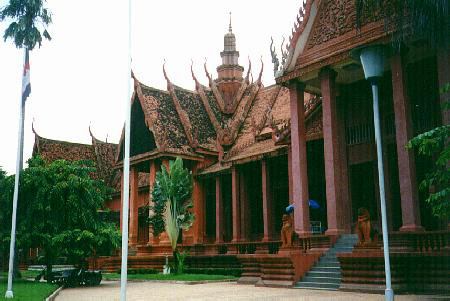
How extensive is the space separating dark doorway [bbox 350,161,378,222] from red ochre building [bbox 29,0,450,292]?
0.13 feet

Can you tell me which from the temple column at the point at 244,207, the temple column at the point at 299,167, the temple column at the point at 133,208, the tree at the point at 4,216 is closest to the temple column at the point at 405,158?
the temple column at the point at 299,167

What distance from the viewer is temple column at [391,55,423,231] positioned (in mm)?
13625

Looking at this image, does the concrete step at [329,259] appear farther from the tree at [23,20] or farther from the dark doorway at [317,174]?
the tree at [23,20]

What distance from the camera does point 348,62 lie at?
16156 mm

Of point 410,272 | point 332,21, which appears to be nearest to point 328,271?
point 410,272

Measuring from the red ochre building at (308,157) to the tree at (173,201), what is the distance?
90.2 inches

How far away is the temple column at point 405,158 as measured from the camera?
13625 millimetres

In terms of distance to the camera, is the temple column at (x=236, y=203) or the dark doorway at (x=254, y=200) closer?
the temple column at (x=236, y=203)

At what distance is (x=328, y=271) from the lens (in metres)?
14.3

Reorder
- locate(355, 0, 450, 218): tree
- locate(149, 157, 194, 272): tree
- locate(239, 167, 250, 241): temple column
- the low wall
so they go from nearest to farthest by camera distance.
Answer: locate(355, 0, 450, 218): tree → the low wall → locate(149, 157, 194, 272): tree → locate(239, 167, 250, 241): temple column

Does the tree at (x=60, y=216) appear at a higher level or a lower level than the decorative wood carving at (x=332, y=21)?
lower

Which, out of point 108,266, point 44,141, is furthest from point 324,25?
point 44,141

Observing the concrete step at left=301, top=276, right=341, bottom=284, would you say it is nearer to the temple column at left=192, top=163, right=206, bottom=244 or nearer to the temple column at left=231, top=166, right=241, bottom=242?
the temple column at left=231, top=166, right=241, bottom=242

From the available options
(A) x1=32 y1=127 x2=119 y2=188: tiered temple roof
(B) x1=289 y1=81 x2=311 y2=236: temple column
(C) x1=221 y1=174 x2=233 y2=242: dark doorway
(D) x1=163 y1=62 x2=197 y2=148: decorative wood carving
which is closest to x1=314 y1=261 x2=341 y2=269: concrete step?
(B) x1=289 y1=81 x2=311 y2=236: temple column
